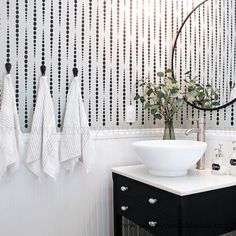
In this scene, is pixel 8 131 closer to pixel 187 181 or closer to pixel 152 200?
pixel 152 200

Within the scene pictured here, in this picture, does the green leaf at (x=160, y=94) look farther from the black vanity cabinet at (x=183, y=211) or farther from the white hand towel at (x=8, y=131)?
the white hand towel at (x=8, y=131)

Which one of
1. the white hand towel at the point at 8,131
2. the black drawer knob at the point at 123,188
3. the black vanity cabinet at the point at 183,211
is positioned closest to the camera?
the black vanity cabinet at the point at 183,211

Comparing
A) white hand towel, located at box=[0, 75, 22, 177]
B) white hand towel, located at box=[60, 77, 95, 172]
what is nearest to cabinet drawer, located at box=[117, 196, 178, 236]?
white hand towel, located at box=[60, 77, 95, 172]

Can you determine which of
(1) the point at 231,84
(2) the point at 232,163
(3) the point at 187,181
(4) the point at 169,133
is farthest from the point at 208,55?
(3) the point at 187,181

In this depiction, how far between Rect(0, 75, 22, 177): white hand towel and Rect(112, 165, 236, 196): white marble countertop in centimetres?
59

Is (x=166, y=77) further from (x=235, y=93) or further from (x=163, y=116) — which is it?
(x=235, y=93)

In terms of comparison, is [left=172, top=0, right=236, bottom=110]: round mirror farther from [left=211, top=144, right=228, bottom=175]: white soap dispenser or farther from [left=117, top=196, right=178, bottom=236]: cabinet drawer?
[left=117, top=196, right=178, bottom=236]: cabinet drawer

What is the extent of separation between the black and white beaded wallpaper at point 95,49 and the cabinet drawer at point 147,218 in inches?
20.0

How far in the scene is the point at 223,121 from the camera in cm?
157

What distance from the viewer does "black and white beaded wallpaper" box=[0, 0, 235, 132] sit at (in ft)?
4.92

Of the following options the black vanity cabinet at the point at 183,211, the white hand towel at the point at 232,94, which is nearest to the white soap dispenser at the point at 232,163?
the black vanity cabinet at the point at 183,211

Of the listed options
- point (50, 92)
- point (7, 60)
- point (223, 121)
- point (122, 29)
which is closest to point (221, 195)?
point (223, 121)

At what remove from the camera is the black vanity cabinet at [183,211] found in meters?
1.16

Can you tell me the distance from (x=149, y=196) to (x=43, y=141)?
0.64 metres
